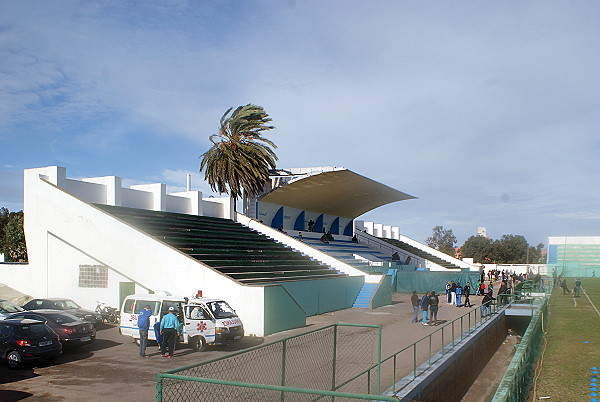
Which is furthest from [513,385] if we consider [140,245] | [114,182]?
[114,182]

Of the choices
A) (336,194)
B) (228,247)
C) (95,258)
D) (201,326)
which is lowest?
(201,326)

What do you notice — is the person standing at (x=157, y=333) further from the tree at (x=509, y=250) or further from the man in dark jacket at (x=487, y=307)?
the tree at (x=509, y=250)

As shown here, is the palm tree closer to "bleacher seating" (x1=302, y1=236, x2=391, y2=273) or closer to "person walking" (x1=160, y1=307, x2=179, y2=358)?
"bleacher seating" (x1=302, y1=236, x2=391, y2=273)

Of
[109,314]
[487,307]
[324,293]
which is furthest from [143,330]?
[487,307]

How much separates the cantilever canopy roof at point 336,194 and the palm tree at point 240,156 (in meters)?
3.67

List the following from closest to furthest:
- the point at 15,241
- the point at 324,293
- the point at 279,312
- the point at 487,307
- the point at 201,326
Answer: the point at 201,326, the point at 279,312, the point at 487,307, the point at 324,293, the point at 15,241

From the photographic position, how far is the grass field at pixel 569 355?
597 inches

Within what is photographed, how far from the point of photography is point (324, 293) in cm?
2897

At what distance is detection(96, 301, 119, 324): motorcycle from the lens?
77.7 feet

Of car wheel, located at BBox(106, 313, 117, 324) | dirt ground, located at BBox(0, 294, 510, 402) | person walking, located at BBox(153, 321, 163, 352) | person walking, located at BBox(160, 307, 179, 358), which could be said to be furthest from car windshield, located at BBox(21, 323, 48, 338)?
car wheel, located at BBox(106, 313, 117, 324)

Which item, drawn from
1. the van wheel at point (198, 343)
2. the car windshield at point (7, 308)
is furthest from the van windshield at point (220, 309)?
the car windshield at point (7, 308)

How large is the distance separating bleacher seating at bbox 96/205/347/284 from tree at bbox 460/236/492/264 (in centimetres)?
9202

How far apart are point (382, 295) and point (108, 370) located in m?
21.3

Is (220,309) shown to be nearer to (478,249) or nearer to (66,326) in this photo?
(66,326)
